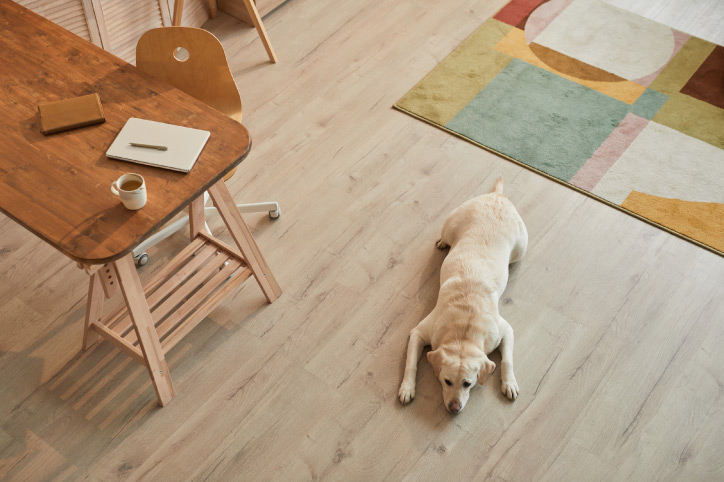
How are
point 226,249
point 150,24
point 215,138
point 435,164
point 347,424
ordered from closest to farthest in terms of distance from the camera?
1. point 215,138
2. point 347,424
3. point 226,249
4. point 435,164
5. point 150,24

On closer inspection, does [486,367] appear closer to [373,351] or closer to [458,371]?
[458,371]

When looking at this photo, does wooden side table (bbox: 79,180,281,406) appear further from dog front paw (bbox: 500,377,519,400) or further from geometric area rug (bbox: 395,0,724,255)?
geometric area rug (bbox: 395,0,724,255)

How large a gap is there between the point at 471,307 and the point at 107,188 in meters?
1.13

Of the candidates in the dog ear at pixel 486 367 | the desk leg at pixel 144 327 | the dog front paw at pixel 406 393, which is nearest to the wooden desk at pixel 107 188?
the desk leg at pixel 144 327

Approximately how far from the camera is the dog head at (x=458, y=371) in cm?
220

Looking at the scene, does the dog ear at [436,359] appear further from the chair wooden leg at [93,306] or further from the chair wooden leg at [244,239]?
the chair wooden leg at [93,306]

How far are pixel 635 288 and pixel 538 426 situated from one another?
2.31 feet

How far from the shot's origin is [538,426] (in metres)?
2.28

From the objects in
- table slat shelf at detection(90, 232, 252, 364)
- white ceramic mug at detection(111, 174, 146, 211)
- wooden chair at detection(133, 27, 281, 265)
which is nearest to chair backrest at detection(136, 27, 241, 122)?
wooden chair at detection(133, 27, 281, 265)

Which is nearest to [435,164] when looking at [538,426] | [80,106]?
[538,426]

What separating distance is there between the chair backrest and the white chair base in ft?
1.28

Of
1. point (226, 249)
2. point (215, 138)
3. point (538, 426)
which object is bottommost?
point (538, 426)

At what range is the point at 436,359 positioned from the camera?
2.24 m

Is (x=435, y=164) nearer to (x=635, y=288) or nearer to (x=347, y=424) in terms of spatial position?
(x=635, y=288)
